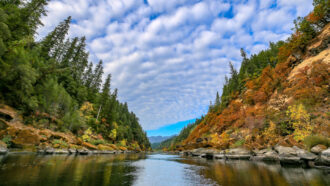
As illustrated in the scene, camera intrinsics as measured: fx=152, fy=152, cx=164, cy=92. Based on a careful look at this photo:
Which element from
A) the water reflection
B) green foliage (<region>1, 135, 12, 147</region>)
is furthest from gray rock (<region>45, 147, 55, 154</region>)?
the water reflection

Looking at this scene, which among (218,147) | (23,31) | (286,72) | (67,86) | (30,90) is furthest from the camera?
(67,86)

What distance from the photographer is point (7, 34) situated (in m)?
21.3

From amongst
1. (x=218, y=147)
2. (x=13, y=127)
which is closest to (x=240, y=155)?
(x=218, y=147)

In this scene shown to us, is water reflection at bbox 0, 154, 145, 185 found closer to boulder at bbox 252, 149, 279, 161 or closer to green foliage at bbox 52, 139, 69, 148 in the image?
green foliage at bbox 52, 139, 69, 148

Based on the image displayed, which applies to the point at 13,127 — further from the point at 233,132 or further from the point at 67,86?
the point at 233,132

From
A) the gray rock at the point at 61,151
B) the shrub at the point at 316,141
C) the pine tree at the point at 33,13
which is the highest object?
the pine tree at the point at 33,13

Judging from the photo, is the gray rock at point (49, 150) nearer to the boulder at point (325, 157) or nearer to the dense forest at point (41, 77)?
the dense forest at point (41, 77)

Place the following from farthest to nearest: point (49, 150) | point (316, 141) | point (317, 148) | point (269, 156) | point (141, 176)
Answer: point (49, 150), point (269, 156), point (316, 141), point (317, 148), point (141, 176)

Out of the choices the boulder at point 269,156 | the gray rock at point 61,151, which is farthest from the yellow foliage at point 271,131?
the gray rock at point 61,151

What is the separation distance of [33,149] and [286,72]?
49.3m

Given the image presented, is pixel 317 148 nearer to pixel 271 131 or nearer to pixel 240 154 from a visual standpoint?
pixel 271 131

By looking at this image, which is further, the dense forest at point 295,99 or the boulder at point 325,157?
the dense forest at point 295,99

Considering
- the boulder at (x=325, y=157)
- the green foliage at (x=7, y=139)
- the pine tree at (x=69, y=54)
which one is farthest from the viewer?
the pine tree at (x=69, y=54)

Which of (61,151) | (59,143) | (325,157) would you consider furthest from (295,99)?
(59,143)
